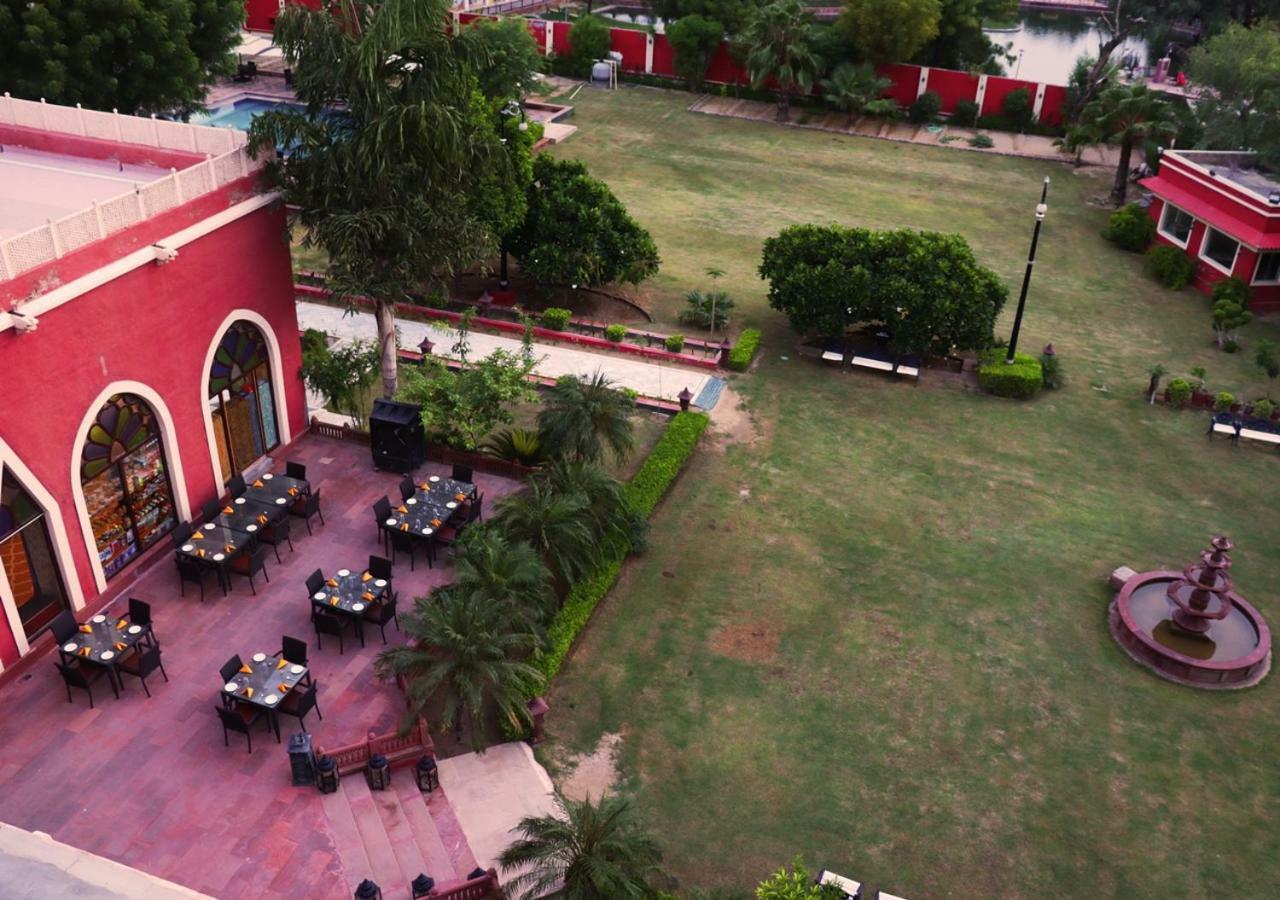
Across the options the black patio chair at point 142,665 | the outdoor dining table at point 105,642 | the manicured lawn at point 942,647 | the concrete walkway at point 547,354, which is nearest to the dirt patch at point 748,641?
the manicured lawn at point 942,647

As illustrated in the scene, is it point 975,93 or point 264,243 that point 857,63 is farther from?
point 264,243

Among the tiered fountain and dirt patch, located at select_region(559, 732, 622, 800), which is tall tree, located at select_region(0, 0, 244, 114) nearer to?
dirt patch, located at select_region(559, 732, 622, 800)

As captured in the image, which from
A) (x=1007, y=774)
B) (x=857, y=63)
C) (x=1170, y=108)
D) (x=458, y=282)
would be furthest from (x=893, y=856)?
(x=857, y=63)

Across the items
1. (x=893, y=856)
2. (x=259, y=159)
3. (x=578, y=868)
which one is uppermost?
(x=259, y=159)

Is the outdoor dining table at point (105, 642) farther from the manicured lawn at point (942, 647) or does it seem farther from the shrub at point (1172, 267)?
the shrub at point (1172, 267)

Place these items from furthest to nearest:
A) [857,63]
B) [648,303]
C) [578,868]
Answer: [857,63] < [648,303] < [578,868]
